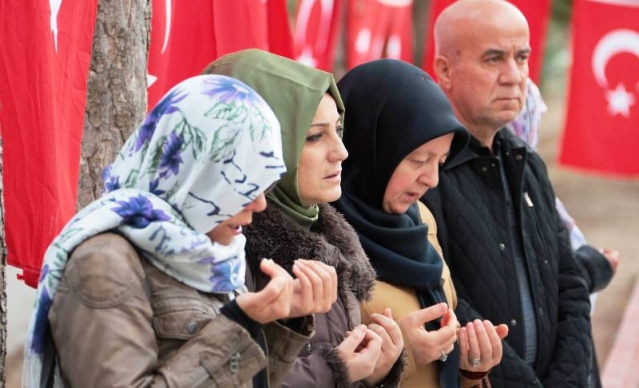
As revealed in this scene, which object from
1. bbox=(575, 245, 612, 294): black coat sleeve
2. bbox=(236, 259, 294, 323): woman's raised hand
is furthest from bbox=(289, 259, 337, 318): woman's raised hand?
bbox=(575, 245, 612, 294): black coat sleeve

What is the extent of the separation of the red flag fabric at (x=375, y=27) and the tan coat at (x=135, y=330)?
207 inches

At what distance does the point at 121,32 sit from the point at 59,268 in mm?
1384

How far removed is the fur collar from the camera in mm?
2695

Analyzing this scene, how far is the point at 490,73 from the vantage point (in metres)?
4.00

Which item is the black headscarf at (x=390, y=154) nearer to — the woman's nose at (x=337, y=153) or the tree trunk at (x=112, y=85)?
the woman's nose at (x=337, y=153)

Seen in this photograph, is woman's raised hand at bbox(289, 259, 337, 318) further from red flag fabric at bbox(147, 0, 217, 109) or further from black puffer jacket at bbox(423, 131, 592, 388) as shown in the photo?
red flag fabric at bbox(147, 0, 217, 109)

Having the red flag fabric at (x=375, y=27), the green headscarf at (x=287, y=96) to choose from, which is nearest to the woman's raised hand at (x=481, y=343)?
the green headscarf at (x=287, y=96)

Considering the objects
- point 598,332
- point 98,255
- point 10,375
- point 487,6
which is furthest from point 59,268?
point 598,332

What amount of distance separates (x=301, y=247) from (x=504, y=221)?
1.30 metres

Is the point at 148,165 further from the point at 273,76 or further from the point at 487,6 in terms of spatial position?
the point at 487,6

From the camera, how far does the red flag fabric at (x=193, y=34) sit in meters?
3.81

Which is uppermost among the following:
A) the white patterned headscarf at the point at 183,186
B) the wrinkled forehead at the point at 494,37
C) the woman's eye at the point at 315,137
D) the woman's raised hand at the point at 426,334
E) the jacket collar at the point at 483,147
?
the white patterned headscarf at the point at 183,186

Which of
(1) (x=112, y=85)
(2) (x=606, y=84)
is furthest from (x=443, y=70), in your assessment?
(2) (x=606, y=84)

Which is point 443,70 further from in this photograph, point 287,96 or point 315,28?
point 315,28
